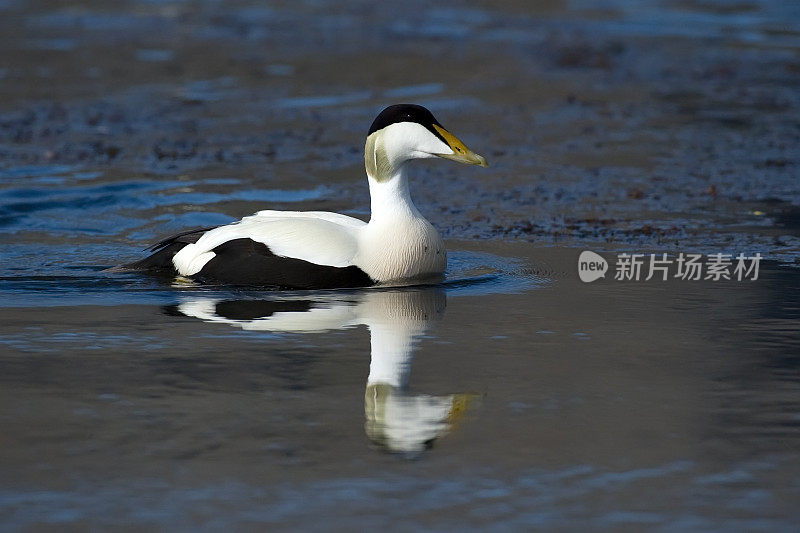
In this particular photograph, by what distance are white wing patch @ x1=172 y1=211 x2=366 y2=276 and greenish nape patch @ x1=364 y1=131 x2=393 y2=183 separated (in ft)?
0.99

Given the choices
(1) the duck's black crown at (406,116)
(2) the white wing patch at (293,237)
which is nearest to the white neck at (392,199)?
(2) the white wing patch at (293,237)

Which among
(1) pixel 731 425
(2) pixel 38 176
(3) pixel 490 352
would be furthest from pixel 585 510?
(2) pixel 38 176

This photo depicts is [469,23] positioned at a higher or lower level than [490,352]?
higher

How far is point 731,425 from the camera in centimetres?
501

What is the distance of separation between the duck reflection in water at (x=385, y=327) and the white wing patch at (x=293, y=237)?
0.85 feet

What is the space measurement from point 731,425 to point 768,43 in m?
14.4

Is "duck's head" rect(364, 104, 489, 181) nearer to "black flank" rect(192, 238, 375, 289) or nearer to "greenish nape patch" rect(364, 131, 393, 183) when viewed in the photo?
"greenish nape patch" rect(364, 131, 393, 183)

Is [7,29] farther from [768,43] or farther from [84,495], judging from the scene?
[84,495]

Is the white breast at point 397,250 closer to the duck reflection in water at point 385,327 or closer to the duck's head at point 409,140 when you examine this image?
the duck reflection in water at point 385,327

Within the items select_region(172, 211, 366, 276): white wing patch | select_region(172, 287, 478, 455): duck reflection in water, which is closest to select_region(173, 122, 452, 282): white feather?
select_region(172, 211, 366, 276): white wing patch

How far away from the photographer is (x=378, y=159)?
7676mm

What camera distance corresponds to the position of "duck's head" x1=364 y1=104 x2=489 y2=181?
24.9 feet

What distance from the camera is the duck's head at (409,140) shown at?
7.58m

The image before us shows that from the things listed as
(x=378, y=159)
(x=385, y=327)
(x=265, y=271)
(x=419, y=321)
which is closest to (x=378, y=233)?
(x=378, y=159)
